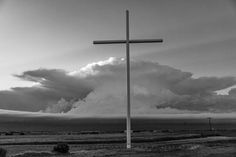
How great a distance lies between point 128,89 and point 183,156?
7.35m

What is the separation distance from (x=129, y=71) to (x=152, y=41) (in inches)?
117

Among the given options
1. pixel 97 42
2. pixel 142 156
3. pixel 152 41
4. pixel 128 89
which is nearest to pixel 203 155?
pixel 142 156

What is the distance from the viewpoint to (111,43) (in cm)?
2864

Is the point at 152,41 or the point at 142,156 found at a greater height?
the point at 152,41

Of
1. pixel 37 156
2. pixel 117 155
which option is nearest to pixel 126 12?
pixel 117 155

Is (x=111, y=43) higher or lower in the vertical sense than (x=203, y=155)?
higher

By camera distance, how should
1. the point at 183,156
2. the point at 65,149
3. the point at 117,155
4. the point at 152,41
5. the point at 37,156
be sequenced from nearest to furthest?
the point at 183,156 < the point at 117,155 < the point at 37,156 < the point at 152,41 < the point at 65,149

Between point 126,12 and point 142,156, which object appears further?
point 126,12

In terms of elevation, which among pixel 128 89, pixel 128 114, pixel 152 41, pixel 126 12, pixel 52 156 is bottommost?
pixel 52 156

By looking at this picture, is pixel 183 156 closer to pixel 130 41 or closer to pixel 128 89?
pixel 128 89

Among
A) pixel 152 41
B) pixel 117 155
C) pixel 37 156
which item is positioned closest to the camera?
pixel 117 155

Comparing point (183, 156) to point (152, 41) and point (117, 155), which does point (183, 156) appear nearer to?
point (117, 155)

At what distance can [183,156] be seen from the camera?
22.2 m

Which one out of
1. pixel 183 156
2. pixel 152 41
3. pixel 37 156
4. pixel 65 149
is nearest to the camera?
pixel 183 156
